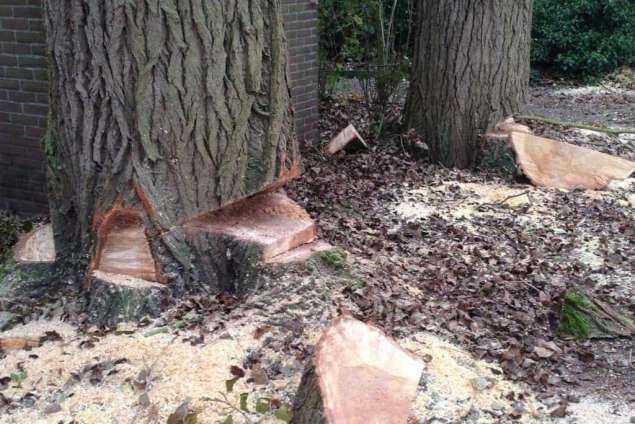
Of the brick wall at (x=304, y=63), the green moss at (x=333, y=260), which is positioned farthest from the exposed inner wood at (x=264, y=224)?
the brick wall at (x=304, y=63)

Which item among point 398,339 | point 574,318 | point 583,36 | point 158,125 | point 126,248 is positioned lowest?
point 574,318

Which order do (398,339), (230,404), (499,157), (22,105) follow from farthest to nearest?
(499,157)
(22,105)
(398,339)
(230,404)

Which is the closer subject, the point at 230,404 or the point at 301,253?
the point at 230,404

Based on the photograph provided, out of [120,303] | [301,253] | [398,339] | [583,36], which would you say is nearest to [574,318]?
[398,339]

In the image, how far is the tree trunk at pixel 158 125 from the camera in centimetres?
345

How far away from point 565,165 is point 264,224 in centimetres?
362

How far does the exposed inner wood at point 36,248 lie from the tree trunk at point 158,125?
0.17 m

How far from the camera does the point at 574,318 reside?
3.98 m

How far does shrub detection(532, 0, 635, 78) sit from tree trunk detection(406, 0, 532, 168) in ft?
26.5

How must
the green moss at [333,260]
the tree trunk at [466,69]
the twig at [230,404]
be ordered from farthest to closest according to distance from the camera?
1. the tree trunk at [466,69]
2. the green moss at [333,260]
3. the twig at [230,404]

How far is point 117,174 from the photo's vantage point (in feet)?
11.7

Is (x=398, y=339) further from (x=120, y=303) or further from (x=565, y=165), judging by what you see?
(x=565, y=165)

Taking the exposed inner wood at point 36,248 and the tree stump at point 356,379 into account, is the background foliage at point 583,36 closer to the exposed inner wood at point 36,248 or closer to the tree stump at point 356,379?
the exposed inner wood at point 36,248

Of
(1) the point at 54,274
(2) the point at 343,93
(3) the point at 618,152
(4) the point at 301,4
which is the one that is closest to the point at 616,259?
(3) the point at 618,152
